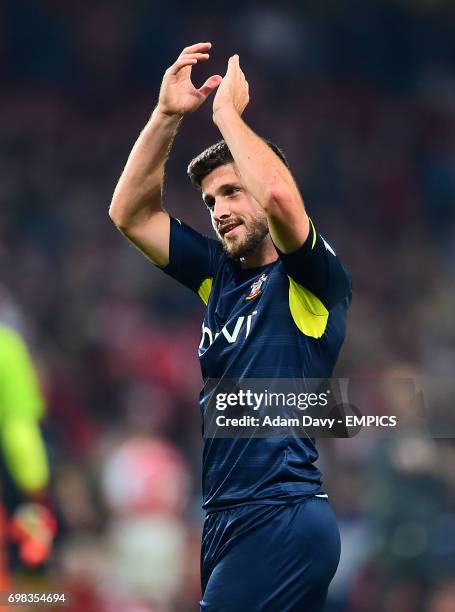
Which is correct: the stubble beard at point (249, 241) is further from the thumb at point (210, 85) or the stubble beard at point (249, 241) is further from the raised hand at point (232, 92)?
the thumb at point (210, 85)

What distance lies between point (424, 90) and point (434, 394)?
568 cm

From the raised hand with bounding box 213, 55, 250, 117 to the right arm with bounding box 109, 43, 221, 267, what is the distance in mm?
184

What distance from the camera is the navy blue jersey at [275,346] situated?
2.91 meters

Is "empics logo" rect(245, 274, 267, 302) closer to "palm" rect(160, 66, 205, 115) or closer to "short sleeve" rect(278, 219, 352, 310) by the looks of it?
"short sleeve" rect(278, 219, 352, 310)

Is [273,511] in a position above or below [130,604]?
below

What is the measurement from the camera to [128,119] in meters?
11.4

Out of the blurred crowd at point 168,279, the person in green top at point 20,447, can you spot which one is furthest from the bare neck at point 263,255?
the blurred crowd at point 168,279

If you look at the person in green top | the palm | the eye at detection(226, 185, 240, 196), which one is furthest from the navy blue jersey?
the person in green top

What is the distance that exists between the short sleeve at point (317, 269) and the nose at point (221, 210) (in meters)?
0.28

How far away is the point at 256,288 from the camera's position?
3076 mm

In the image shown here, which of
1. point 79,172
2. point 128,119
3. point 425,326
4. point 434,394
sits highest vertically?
point 128,119

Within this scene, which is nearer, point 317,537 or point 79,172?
point 317,537

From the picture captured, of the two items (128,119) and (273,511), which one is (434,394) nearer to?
(273,511)

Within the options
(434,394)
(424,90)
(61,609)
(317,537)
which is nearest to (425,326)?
(434,394)
